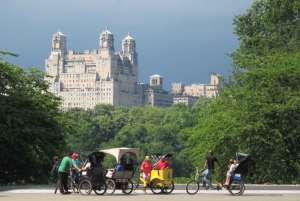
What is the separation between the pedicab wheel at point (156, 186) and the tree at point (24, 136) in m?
12.4

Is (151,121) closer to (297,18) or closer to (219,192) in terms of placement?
(297,18)

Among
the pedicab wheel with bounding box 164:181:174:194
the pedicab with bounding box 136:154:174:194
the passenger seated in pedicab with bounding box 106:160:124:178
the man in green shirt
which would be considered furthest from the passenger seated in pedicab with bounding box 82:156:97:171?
the pedicab wheel with bounding box 164:181:174:194

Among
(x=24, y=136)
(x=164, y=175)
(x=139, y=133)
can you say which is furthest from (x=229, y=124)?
(x=139, y=133)

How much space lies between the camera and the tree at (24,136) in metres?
41.7

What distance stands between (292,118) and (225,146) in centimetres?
397

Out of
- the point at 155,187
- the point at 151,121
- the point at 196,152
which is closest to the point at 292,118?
the point at 196,152

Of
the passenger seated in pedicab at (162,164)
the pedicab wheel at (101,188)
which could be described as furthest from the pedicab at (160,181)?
the pedicab wheel at (101,188)

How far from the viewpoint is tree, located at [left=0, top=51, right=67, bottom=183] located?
41719mm

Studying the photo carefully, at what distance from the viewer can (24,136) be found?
4247cm

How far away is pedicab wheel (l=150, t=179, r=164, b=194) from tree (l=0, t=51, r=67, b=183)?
12418 mm

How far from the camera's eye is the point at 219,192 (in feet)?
102

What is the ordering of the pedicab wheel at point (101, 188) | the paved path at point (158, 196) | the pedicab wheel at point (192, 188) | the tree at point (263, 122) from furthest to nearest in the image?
Result: the tree at point (263, 122)
the pedicab wheel at point (192, 188)
the pedicab wheel at point (101, 188)
the paved path at point (158, 196)

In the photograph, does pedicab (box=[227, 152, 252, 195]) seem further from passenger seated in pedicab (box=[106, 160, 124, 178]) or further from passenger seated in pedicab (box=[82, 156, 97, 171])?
passenger seated in pedicab (box=[82, 156, 97, 171])

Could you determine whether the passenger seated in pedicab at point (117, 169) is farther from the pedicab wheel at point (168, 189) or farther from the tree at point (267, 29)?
the tree at point (267, 29)
